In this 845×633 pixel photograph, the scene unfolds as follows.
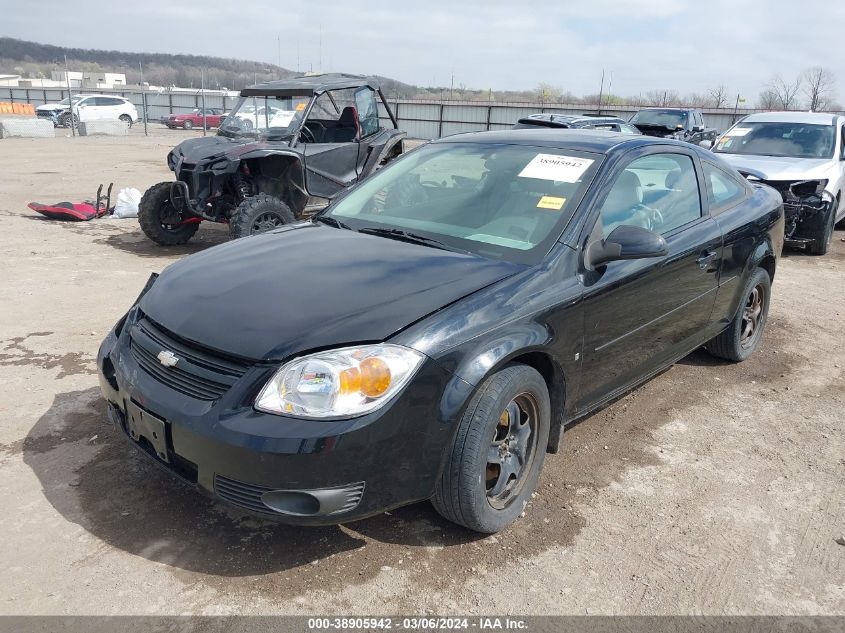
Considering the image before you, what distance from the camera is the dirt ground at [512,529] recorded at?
8.21 feet

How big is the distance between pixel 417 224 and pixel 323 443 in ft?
4.97

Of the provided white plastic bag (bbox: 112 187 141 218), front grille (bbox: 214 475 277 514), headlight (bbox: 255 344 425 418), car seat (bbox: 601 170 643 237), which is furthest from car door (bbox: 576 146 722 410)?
white plastic bag (bbox: 112 187 141 218)

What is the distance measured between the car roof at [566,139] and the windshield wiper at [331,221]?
914mm

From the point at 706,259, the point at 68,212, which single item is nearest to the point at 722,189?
the point at 706,259

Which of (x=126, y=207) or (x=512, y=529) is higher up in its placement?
(x=126, y=207)

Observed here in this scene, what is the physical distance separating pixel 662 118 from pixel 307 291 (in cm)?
1843

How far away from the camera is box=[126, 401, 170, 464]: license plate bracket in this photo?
253 cm

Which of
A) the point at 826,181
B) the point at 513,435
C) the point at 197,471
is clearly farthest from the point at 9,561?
the point at 826,181

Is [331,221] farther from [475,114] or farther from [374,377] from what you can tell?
[475,114]

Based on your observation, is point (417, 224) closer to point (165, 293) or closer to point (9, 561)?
point (165, 293)

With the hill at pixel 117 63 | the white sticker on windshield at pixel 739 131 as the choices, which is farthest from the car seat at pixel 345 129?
the hill at pixel 117 63

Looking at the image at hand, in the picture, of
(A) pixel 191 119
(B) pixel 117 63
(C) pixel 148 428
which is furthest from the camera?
(B) pixel 117 63

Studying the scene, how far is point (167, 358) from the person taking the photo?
2.62m

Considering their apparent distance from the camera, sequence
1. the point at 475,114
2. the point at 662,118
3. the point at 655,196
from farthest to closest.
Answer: the point at 475,114 → the point at 662,118 → the point at 655,196
